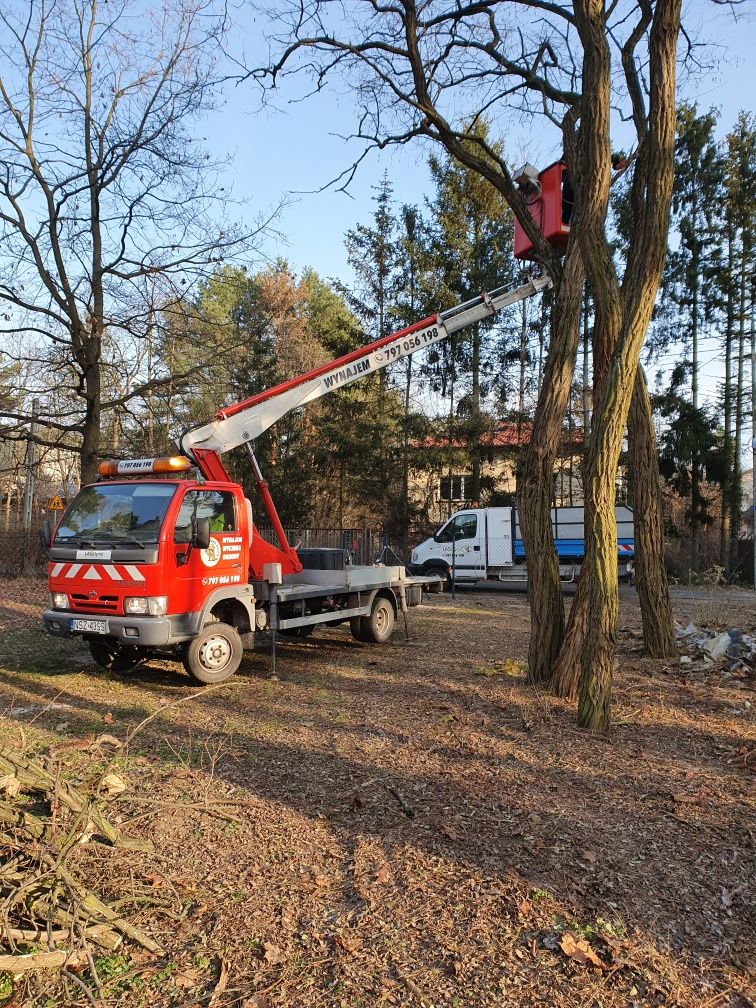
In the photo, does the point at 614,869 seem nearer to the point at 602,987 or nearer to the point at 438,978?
the point at 602,987

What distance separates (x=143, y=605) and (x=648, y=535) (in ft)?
19.5

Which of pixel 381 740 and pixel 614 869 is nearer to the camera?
pixel 614 869

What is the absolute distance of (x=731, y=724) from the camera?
20.2 feet

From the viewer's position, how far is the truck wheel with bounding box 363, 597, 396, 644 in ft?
34.8

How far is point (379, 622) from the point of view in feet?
35.4

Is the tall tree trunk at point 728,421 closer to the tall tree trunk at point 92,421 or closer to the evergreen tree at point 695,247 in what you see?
the evergreen tree at point 695,247

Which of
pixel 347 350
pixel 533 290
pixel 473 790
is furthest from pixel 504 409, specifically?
pixel 473 790

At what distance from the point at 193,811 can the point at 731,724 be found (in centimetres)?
452

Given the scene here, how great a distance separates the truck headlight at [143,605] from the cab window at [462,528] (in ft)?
50.0

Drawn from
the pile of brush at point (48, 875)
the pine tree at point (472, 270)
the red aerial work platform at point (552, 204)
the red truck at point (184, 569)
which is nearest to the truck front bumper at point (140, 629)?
the red truck at point (184, 569)

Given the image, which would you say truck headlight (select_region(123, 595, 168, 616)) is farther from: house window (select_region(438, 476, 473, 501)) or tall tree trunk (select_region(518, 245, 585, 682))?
house window (select_region(438, 476, 473, 501))

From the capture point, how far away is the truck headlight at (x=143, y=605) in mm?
7105

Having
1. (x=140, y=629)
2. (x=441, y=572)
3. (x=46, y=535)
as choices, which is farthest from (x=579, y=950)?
(x=441, y=572)

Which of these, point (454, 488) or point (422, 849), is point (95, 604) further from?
point (454, 488)
